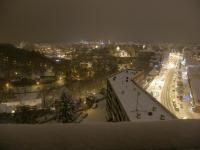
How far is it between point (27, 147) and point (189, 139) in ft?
1.20

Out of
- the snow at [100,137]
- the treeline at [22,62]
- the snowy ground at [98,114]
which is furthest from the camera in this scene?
the treeline at [22,62]

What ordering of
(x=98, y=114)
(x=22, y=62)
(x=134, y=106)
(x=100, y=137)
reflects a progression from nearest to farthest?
(x=100, y=137)
(x=134, y=106)
(x=98, y=114)
(x=22, y=62)

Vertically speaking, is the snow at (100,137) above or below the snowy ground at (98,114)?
above

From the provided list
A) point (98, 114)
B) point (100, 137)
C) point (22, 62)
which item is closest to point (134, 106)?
point (98, 114)

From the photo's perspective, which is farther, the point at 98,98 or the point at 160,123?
the point at 98,98

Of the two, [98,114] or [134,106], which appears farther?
[98,114]

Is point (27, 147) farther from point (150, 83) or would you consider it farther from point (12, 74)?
point (12, 74)

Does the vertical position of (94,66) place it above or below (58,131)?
above

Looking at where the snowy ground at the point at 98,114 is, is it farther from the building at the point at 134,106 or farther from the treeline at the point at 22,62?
the treeline at the point at 22,62

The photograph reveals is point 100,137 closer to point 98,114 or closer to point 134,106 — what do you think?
point 134,106

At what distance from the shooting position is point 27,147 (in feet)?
1.57

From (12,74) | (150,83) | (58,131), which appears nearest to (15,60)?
(12,74)

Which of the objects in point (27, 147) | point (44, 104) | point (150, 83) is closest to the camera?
point (27, 147)

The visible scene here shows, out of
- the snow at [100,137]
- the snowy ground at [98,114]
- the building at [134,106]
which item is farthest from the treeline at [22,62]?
the snow at [100,137]
